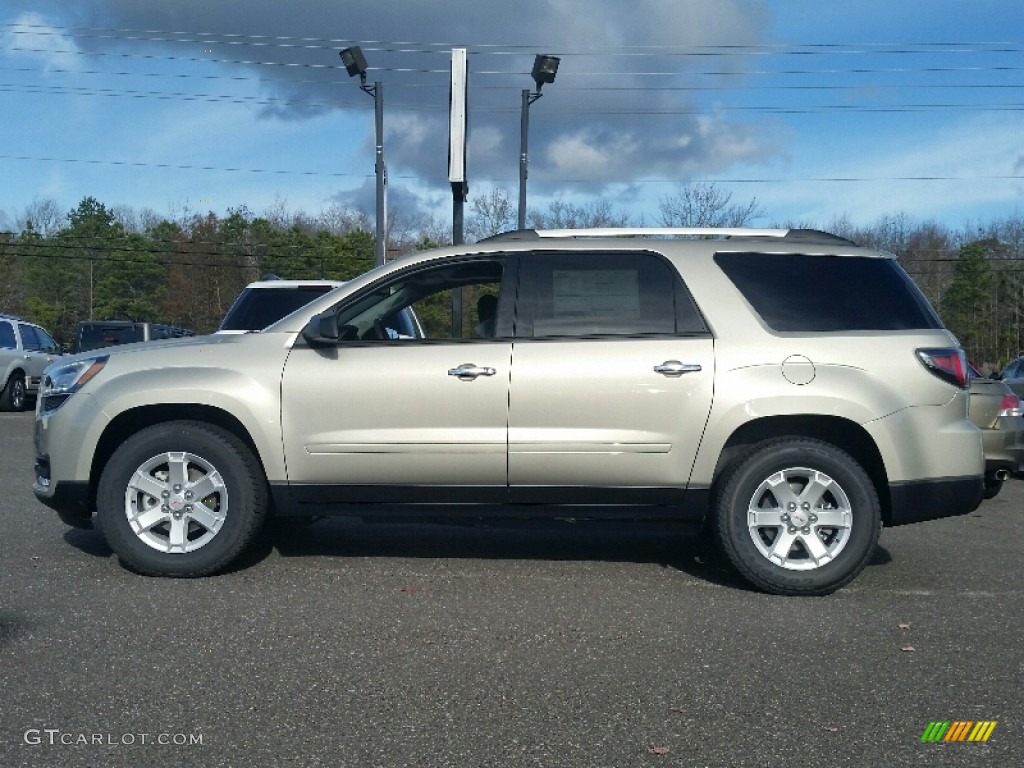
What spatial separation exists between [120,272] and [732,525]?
57663mm

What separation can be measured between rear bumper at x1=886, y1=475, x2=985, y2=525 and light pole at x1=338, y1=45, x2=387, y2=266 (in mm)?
17869

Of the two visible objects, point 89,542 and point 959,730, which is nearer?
point 959,730

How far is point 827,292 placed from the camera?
20.2ft

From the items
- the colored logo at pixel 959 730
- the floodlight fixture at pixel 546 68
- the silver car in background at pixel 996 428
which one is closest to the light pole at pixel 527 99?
the floodlight fixture at pixel 546 68

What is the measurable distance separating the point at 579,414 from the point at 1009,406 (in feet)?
16.0

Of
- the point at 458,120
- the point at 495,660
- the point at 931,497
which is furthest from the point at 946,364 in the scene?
the point at 458,120

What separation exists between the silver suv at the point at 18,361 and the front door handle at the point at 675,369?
1784 centimetres

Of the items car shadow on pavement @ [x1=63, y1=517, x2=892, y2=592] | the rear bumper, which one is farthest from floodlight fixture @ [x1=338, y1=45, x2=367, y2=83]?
the rear bumper

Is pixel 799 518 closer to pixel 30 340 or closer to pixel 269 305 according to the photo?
pixel 269 305

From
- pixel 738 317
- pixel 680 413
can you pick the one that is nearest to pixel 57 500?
pixel 680 413

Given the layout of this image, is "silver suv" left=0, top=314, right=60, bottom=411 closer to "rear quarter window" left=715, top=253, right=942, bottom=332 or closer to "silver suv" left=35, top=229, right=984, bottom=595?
"silver suv" left=35, top=229, right=984, bottom=595

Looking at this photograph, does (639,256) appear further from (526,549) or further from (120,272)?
(120,272)

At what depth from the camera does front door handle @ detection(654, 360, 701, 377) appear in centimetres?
593

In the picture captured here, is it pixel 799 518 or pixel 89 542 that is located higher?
pixel 799 518
